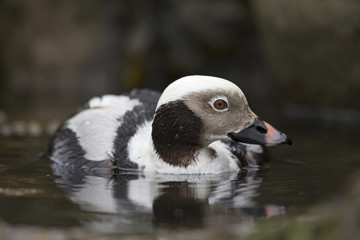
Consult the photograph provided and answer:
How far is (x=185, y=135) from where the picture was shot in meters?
6.54

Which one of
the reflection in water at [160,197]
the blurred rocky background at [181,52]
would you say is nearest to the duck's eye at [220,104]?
the reflection in water at [160,197]

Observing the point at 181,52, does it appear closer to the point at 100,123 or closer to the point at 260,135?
the point at 100,123

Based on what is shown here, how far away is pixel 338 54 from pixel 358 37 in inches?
20.6

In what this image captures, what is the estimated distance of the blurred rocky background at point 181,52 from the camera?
10500mm

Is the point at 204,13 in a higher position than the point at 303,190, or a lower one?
higher

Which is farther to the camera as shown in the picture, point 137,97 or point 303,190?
point 137,97

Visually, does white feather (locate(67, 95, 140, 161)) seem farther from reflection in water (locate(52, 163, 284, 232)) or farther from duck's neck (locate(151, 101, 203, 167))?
duck's neck (locate(151, 101, 203, 167))

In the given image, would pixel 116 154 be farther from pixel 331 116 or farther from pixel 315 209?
pixel 331 116

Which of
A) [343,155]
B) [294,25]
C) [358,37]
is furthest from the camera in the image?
[294,25]

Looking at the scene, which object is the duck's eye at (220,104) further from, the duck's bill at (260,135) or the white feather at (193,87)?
the duck's bill at (260,135)

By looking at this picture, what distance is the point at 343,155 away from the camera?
7.52 meters

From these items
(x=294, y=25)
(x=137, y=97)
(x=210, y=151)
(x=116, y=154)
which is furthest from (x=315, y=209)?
(x=294, y=25)

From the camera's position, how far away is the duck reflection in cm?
481

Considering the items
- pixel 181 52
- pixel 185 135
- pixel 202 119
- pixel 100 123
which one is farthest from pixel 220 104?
pixel 181 52
